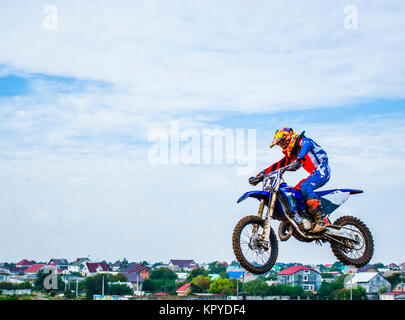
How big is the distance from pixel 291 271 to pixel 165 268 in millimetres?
10622

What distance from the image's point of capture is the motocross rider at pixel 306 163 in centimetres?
1298

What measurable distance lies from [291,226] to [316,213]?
766 millimetres

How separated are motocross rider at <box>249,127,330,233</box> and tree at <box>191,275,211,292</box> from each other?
7053mm

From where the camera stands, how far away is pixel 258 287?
2064 cm

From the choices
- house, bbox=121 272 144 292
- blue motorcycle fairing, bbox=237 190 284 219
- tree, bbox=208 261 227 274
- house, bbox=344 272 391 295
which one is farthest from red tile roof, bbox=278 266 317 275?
tree, bbox=208 261 227 274

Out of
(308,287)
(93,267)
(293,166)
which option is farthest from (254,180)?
(93,267)

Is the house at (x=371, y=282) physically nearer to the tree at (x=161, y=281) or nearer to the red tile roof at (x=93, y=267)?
the tree at (x=161, y=281)

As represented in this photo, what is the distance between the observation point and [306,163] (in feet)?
43.9

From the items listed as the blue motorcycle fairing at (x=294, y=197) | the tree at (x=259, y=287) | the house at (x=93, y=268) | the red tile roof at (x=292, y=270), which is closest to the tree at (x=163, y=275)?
the house at (x=93, y=268)

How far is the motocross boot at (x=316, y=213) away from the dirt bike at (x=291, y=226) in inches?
4.2

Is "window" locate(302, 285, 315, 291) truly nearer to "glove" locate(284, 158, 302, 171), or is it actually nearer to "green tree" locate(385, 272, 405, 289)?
"green tree" locate(385, 272, 405, 289)

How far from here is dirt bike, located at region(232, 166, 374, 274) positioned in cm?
1245

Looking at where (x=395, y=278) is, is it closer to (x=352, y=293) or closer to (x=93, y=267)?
(x=352, y=293)
